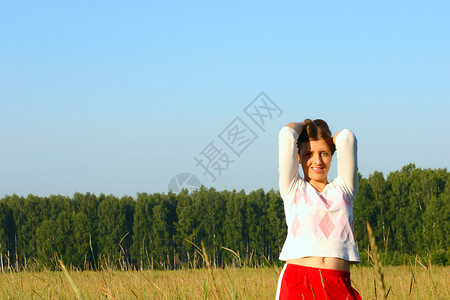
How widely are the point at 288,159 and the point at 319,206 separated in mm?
358

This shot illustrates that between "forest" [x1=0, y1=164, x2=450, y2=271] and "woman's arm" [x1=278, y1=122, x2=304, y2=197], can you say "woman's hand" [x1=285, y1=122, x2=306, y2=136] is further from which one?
"forest" [x1=0, y1=164, x2=450, y2=271]

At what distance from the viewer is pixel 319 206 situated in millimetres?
2840

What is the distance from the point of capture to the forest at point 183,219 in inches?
1483

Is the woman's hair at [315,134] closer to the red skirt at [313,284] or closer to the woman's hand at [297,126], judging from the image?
the woman's hand at [297,126]

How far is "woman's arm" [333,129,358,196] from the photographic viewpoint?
A: 301 cm

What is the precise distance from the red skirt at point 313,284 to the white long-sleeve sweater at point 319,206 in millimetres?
94

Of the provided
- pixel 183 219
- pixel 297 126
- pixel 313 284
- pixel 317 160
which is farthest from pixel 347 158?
pixel 183 219

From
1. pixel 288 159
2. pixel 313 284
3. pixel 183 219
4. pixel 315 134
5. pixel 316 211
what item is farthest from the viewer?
pixel 183 219

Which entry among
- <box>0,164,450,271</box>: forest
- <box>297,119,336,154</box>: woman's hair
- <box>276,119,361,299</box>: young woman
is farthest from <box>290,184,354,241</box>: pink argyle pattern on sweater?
<box>0,164,450,271</box>: forest

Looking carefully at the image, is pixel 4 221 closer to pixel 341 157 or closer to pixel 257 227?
pixel 257 227

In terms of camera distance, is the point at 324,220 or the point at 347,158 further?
the point at 347,158

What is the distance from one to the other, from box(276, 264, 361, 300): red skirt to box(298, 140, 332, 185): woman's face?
61cm

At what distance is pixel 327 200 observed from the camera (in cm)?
290

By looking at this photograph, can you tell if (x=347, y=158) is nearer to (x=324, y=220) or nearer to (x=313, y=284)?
(x=324, y=220)
